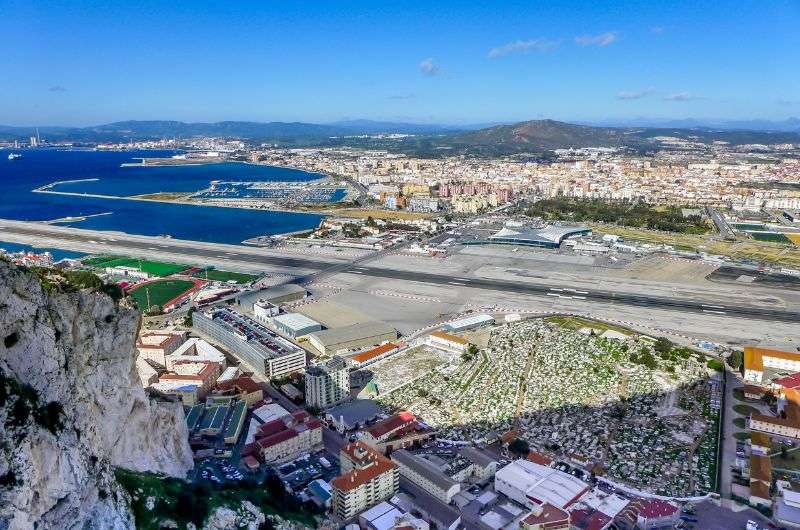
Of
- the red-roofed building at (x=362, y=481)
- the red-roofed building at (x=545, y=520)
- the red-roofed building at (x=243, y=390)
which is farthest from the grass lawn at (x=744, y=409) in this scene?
the red-roofed building at (x=243, y=390)

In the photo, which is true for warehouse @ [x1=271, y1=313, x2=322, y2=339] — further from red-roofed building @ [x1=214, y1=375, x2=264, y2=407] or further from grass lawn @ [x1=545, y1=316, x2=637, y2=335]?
grass lawn @ [x1=545, y1=316, x2=637, y2=335]

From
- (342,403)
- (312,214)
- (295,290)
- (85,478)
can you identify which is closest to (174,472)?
(85,478)

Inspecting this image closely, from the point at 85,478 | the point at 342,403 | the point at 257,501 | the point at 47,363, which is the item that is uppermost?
the point at 47,363

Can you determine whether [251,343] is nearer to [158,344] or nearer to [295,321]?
[158,344]

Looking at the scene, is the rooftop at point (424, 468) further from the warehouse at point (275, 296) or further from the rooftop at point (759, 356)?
the warehouse at point (275, 296)

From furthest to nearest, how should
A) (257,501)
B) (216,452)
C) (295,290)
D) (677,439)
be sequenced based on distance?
(295,290) → (677,439) → (216,452) → (257,501)

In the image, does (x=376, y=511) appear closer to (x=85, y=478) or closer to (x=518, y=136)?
(x=85, y=478)

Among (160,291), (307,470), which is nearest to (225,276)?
(160,291)
